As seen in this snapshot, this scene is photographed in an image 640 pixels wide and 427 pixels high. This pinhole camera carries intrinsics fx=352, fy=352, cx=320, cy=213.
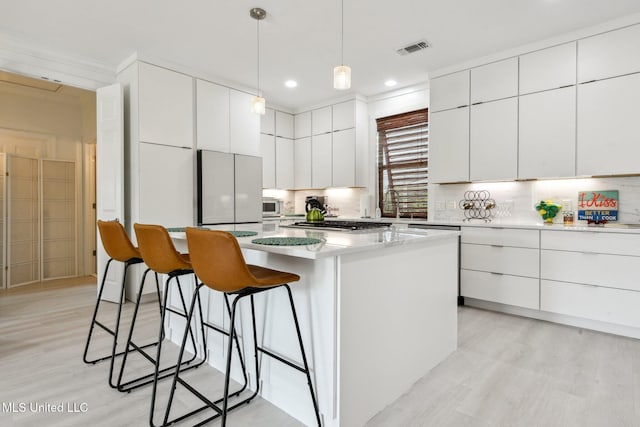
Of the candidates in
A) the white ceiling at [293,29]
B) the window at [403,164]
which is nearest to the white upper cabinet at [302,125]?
the window at [403,164]

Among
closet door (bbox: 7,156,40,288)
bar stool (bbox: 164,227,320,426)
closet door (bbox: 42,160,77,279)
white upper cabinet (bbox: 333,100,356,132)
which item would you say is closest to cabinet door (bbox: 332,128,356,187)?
white upper cabinet (bbox: 333,100,356,132)

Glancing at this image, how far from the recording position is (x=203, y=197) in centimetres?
421

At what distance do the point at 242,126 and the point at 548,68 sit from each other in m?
3.56

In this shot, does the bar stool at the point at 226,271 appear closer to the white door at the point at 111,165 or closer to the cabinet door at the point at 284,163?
the white door at the point at 111,165

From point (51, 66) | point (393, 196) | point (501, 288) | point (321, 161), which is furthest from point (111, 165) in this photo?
point (501, 288)

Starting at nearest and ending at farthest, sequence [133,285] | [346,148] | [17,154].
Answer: [133,285], [17,154], [346,148]

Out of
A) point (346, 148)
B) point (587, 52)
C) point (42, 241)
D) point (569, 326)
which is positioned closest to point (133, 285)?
point (42, 241)

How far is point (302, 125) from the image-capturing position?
5906 mm

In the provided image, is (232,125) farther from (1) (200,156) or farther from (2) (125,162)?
(2) (125,162)

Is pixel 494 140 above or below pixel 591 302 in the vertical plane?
above

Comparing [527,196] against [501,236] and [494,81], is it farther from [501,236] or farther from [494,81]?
[494,81]

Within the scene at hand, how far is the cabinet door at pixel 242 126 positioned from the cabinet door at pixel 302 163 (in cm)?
107

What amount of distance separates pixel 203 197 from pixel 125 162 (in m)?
0.93

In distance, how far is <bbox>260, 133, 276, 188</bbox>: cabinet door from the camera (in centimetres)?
557
